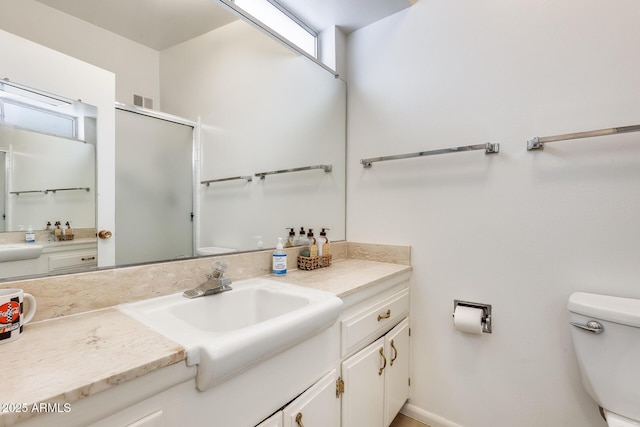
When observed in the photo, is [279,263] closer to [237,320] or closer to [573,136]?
[237,320]

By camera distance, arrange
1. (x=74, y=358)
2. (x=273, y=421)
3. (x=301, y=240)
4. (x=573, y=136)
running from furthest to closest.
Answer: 1. (x=301, y=240)
2. (x=573, y=136)
3. (x=273, y=421)
4. (x=74, y=358)

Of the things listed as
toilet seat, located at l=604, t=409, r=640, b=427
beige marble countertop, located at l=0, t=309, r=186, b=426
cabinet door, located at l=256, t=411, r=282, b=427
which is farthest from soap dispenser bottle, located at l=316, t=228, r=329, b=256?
toilet seat, located at l=604, t=409, r=640, b=427

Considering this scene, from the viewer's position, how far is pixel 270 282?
121 centimetres

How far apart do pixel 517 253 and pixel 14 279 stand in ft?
5.85

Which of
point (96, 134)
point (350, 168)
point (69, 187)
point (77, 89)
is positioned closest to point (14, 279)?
point (69, 187)

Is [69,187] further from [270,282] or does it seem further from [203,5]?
[203,5]

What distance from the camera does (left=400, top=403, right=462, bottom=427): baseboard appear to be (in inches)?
57.2

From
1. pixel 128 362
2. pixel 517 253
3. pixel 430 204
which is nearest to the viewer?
pixel 128 362

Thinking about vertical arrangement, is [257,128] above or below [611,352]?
above

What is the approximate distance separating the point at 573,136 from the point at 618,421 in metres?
1.00

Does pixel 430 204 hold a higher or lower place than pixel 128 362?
higher

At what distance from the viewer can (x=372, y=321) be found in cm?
122

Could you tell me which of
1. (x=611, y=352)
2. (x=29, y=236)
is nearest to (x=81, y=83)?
(x=29, y=236)

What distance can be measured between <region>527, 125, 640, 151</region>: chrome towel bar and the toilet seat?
3.23 ft
